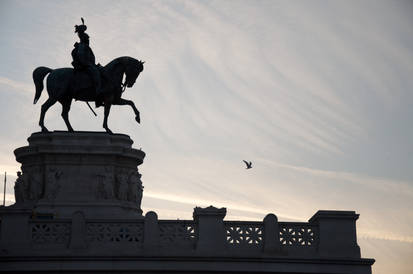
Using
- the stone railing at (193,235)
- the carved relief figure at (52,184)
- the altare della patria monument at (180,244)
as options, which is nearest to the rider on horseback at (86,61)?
the carved relief figure at (52,184)

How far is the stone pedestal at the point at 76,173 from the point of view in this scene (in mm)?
47031

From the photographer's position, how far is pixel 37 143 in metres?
47.9

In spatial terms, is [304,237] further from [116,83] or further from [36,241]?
[116,83]

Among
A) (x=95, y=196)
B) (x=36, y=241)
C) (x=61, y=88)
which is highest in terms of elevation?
(x=61, y=88)

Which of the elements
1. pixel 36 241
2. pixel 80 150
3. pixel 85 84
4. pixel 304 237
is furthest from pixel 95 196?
pixel 304 237

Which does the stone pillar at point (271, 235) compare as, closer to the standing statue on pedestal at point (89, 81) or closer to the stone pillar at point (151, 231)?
the stone pillar at point (151, 231)

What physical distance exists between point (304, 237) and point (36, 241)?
10.0m

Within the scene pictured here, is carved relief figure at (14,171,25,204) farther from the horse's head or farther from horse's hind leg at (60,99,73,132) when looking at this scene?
the horse's head

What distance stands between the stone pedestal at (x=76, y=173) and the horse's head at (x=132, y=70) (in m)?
2.62

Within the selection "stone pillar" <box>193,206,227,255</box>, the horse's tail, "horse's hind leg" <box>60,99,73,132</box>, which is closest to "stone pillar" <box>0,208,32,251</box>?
"stone pillar" <box>193,206,227,255</box>

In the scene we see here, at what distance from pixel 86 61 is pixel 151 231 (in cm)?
1218

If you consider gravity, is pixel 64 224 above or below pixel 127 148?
below

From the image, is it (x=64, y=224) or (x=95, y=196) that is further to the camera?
(x=95, y=196)

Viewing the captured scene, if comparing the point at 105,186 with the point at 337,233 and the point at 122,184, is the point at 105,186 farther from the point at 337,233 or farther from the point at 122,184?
the point at 337,233
